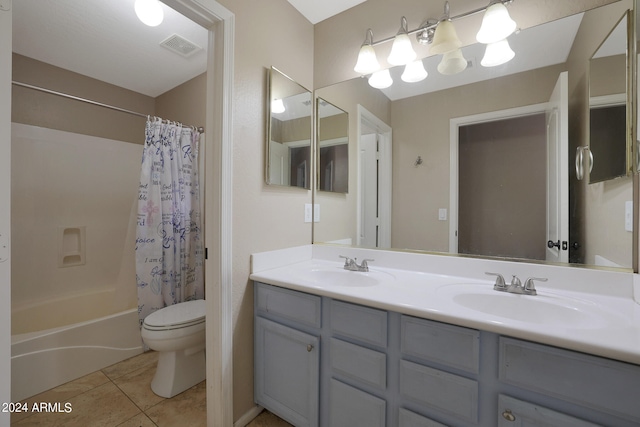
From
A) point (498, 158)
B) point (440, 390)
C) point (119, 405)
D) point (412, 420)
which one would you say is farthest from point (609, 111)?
point (119, 405)

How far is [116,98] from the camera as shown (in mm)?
2652

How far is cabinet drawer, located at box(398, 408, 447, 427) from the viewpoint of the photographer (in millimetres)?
927

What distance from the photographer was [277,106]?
63.2 inches

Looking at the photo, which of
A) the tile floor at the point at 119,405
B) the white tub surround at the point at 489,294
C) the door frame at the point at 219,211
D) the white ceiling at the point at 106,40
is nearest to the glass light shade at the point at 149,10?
the white ceiling at the point at 106,40

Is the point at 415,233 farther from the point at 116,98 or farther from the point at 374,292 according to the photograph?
the point at 116,98

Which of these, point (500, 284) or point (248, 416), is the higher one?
point (500, 284)

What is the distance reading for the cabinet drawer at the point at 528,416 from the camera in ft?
2.37

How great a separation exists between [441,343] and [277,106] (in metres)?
1.45

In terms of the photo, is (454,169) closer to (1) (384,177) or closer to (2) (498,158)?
(2) (498,158)

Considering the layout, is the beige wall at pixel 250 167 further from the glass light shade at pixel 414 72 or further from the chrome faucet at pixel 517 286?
the chrome faucet at pixel 517 286

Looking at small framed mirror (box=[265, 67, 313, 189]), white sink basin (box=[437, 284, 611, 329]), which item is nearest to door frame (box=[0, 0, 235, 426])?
small framed mirror (box=[265, 67, 313, 189])

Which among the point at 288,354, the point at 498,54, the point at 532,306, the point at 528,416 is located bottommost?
the point at 288,354

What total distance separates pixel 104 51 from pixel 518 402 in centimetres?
322

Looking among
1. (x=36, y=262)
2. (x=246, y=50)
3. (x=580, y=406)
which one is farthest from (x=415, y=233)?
(x=36, y=262)
